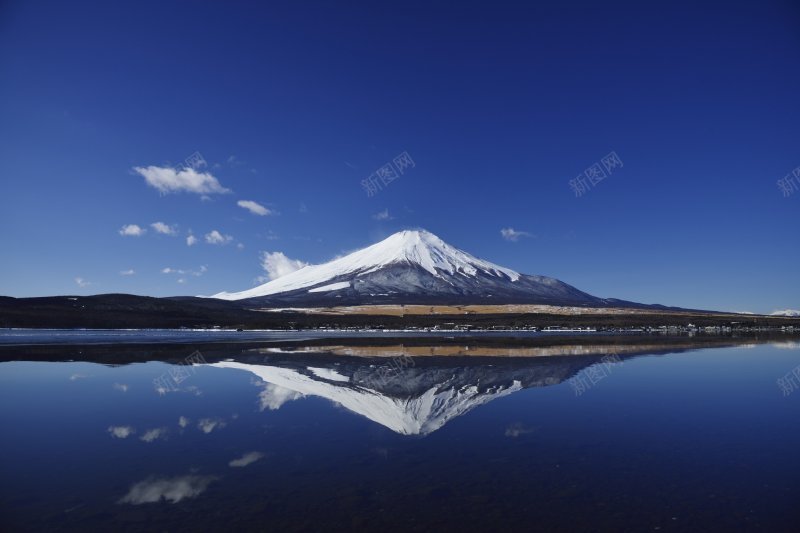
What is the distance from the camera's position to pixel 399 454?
1206cm

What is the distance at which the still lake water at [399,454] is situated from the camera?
834 cm

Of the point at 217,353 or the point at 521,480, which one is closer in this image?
the point at 521,480

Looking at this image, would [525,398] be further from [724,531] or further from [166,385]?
[166,385]

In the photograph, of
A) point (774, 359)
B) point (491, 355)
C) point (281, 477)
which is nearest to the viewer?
point (281, 477)

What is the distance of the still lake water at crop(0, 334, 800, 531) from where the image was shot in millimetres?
8344

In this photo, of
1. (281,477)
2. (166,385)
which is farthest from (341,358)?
(281,477)

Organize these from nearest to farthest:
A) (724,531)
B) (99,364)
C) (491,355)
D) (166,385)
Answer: (724,531) < (166,385) < (99,364) < (491,355)

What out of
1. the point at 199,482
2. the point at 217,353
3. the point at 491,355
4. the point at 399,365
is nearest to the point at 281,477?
the point at 199,482

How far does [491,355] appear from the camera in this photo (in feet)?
119

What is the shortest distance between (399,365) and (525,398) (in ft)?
39.6

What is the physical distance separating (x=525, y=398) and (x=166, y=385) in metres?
15.9

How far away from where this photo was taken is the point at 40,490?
31.0 ft

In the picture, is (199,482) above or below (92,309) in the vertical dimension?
below

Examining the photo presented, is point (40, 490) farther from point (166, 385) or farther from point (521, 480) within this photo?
point (166, 385)
